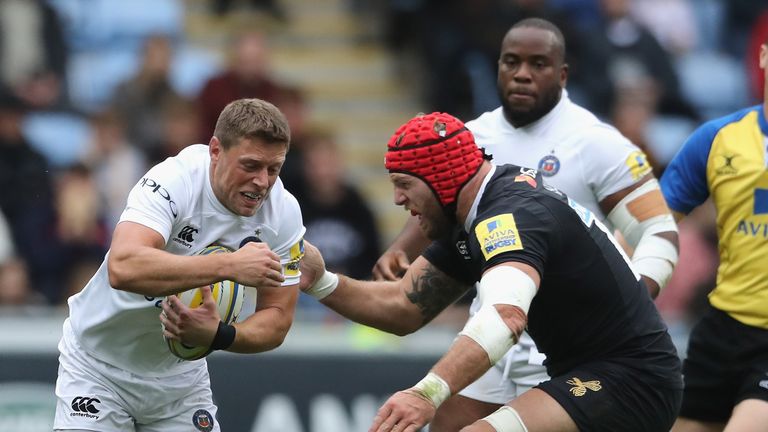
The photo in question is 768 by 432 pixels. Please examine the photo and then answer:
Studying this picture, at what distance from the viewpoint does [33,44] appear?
13070 mm

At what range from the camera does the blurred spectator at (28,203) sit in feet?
37.7

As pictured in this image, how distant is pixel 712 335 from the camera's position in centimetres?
736

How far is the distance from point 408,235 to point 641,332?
1869 mm

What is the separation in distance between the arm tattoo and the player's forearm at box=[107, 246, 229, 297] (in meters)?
1.31

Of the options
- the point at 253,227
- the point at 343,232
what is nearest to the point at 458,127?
the point at 253,227

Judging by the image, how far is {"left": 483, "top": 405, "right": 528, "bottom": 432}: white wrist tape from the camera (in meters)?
5.88

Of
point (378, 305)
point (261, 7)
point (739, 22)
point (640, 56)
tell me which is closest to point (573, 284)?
point (378, 305)

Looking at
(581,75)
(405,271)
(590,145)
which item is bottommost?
(405,271)

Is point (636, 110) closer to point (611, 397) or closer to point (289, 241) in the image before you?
point (289, 241)

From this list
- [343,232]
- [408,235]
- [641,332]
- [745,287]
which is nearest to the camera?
[641,332]

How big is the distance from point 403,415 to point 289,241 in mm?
1507

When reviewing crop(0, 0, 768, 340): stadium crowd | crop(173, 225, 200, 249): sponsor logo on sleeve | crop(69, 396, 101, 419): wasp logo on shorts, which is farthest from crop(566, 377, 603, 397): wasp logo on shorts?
crop(0, 0, 768, 340): stadium crowd

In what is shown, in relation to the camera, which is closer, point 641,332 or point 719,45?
point 641,332

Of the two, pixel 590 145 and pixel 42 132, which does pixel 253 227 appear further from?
pixel 42 132
